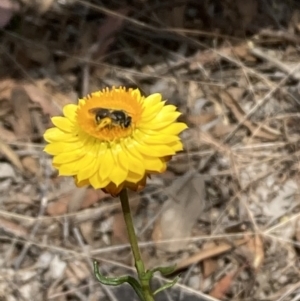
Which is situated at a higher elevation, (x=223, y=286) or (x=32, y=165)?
(x=32, y=165)

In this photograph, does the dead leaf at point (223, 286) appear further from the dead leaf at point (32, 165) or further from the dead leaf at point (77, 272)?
the dead leaf at point (32, 165)

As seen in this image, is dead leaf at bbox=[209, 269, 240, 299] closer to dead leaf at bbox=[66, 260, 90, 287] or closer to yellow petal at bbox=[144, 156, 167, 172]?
dead leaf at bbox=[66, 260, 90, 287]

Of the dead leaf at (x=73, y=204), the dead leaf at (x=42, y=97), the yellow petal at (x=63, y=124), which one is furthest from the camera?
the dead leaf at (x=42, y=97)

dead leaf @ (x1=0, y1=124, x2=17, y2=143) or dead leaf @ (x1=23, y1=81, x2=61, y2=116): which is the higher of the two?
dead leaf @ (x1=23, y1=81, x2=61, y2=116)

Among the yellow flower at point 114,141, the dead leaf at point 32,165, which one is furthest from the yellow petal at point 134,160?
the dead leaf at point 32,165

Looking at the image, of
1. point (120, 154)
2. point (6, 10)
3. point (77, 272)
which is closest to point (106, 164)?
point (120, 154)

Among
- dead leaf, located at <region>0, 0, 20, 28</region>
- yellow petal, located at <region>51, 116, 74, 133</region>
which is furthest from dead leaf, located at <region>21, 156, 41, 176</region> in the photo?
yellow petal, located at <region>51, 116, 74, 133</region>

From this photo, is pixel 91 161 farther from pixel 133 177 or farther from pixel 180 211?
pixel 180 211
